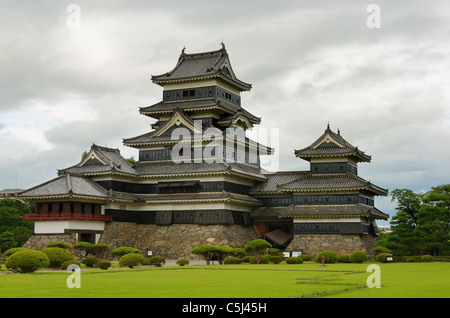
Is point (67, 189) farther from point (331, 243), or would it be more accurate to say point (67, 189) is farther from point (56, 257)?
point (331, 243)

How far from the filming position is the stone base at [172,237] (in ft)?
188

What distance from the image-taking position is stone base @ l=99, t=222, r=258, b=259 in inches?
2255

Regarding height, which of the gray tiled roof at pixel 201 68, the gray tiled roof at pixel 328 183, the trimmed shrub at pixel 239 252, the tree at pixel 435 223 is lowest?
the trimmed shrub at pixel 239 252

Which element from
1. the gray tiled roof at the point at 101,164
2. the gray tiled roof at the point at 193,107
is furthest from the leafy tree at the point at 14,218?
the gray tiled roof at the point at 193,107

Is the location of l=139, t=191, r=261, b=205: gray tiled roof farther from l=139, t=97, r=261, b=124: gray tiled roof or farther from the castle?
l=139, t=97, r=261, b=124: gray tiled roof

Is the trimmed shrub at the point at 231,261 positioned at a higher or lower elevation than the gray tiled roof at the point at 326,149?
lower

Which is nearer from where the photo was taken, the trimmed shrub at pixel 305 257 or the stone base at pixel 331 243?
the trimmed shrub at pixel 305 257

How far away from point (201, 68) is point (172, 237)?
20.1 metres

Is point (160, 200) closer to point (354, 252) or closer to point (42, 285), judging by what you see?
point (354, 252)

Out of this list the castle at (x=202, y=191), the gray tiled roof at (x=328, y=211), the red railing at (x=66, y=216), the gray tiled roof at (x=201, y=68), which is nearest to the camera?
the red railing at (x=66, y=216)

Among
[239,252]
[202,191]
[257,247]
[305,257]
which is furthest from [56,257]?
[305,257]

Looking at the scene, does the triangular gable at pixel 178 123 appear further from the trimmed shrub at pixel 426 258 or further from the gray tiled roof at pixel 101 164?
the trimmed shrub at pixel 426 258

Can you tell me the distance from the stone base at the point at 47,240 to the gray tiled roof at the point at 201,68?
71.3ft
